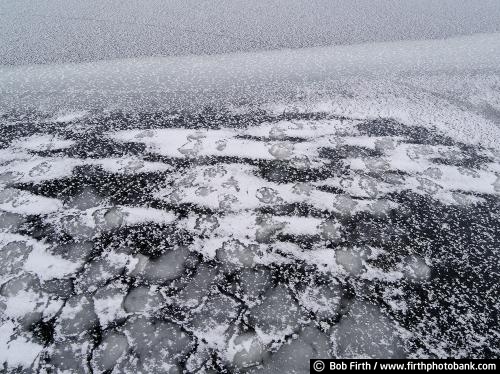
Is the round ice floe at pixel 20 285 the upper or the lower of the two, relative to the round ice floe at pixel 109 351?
upper

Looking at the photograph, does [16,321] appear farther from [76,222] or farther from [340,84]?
[340,84]

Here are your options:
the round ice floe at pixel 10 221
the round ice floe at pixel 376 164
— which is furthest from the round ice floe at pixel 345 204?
the round ice floe at pixel 10 221

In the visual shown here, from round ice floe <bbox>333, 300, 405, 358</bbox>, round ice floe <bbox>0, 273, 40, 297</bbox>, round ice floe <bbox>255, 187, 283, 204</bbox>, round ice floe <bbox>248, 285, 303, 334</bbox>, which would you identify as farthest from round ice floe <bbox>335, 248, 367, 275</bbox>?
round ice floe <bbox>0, 273, 40, 297</bbox>

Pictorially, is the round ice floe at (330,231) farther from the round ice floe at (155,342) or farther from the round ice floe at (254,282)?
the round ice floe at (155,342)

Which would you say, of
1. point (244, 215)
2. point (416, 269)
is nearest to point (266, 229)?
point (244, 215)

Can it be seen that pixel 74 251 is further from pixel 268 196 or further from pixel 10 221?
pixel 268 196

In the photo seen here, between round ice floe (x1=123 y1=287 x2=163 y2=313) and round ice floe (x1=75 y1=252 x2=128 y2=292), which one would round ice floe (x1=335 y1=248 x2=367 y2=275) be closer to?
round ice floe (x1=123 y1=287 x2=163 y2=313)

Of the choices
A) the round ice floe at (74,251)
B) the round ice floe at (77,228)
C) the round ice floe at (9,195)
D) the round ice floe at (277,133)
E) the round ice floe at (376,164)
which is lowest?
the round ice floe at (74,251)
